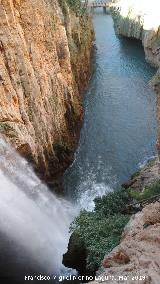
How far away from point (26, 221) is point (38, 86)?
30.2ft

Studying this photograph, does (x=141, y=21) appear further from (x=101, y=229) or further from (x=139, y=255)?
(x=139, y=255)

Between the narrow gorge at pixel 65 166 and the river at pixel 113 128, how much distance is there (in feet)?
0.31

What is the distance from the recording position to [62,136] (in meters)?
37.2

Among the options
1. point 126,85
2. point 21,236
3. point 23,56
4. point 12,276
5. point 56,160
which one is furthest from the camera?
point 126,85

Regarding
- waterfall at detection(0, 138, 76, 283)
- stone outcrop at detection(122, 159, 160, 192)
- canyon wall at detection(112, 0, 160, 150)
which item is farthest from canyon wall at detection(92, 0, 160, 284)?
canyon wall at detection(112, 0, 160, 150)

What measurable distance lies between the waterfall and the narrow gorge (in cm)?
6

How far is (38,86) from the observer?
3186cm

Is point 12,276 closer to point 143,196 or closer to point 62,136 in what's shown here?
point 143,196

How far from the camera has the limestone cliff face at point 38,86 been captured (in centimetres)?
2759

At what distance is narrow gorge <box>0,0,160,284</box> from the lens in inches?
812

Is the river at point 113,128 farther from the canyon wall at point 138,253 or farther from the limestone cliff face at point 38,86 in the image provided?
the canyon wall at point 138,253

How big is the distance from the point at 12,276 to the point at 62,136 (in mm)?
14722

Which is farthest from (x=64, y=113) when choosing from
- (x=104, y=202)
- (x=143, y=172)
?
(x=104, y=202)

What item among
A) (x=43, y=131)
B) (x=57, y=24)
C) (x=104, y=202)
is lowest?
(x=104, y=202)
